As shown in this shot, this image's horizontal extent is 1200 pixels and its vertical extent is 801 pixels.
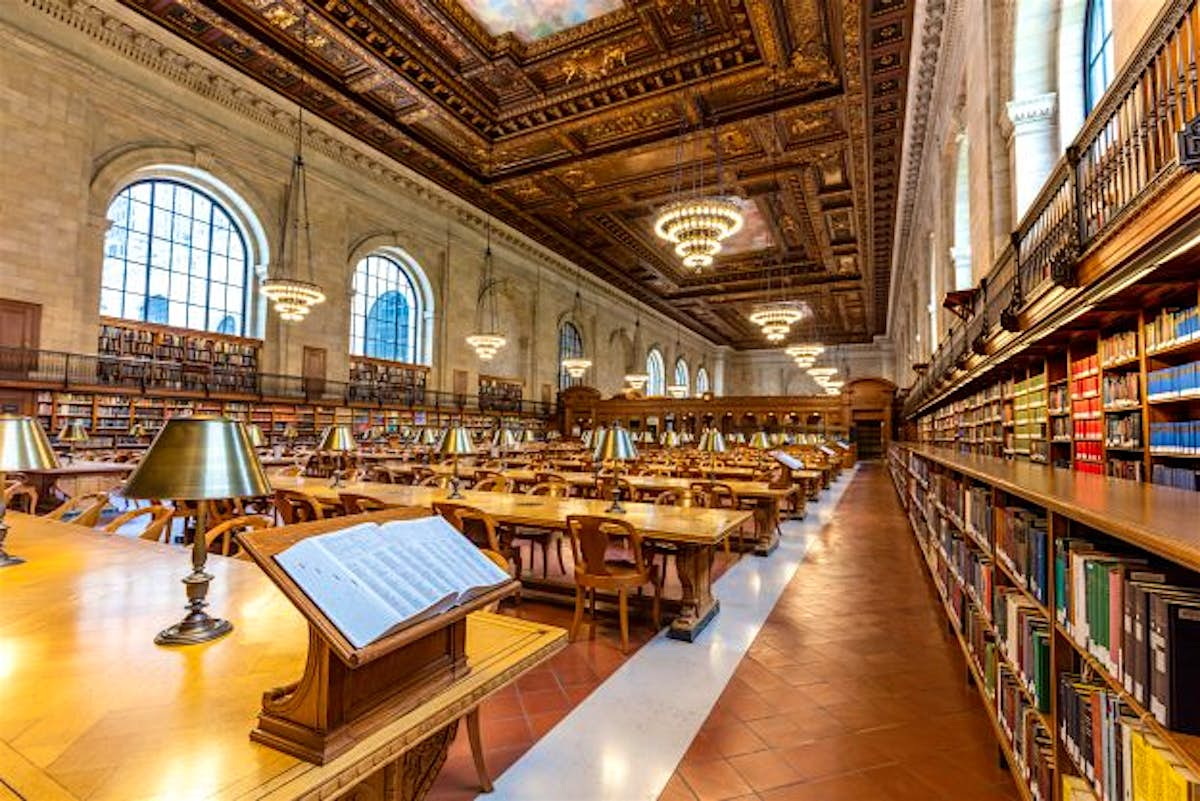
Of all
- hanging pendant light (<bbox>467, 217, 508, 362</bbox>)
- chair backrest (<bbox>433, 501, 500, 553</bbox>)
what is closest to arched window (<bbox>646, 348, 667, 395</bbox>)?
hanging pendant light (<bbox>467, 217, 508, 362</bbox>)

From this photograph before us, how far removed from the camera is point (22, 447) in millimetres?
2180

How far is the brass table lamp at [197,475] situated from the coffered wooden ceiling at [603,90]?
31.3 feet

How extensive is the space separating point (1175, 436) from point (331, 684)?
434 cm

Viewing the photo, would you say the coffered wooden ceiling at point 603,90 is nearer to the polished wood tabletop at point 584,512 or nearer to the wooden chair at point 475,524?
the polished wood tabletop at point 584,512

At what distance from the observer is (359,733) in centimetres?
98

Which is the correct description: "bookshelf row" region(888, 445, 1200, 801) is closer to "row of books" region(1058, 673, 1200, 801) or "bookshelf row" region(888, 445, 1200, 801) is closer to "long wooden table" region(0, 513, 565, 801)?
"row of books" region(1058, 673, 1200, 801)

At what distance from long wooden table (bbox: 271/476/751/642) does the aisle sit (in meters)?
0.43

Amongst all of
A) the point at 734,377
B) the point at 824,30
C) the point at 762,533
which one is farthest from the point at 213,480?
the point at 734,377

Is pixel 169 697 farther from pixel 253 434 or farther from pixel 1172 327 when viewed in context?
pixel 253 434

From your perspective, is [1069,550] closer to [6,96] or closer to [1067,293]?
[1067,293]

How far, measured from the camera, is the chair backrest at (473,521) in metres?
3.75

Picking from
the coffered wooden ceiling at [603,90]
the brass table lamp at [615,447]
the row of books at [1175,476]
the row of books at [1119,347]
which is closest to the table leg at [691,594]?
the brass table lamp at [615,447]

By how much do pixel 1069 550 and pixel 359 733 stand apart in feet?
5.94

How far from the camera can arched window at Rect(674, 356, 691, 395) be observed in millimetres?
33812
